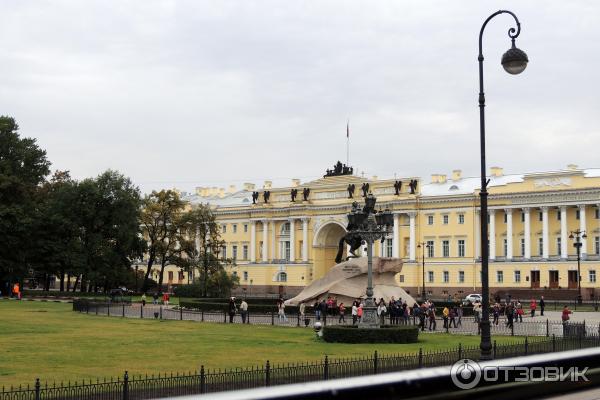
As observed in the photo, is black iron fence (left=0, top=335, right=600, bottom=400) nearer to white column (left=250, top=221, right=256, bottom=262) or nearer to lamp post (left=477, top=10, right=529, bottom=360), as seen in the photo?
lamp post (left=477, top=10, right=529, bottom=360)

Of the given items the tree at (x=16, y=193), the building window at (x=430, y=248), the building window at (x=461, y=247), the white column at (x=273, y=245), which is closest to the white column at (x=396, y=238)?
the building window at (x=430, y=248)

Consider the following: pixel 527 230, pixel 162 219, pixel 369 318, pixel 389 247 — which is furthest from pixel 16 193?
pixel 527 230

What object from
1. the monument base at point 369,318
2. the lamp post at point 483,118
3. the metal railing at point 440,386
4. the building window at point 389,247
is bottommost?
the monument base at point 369,318

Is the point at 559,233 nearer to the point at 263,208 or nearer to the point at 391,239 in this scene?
the point at 391,239

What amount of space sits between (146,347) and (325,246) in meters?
81.5

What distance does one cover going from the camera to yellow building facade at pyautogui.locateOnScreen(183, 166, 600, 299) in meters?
86.7

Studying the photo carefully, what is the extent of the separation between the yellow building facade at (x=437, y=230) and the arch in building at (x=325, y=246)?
15 centimetres

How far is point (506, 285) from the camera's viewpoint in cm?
9050

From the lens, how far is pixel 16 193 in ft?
243

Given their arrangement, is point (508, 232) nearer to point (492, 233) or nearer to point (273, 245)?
point (492, 233)

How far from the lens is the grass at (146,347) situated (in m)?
23.1

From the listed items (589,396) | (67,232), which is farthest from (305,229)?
(589,396)

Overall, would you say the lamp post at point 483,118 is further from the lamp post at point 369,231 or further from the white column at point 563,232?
the white column at point 563,232

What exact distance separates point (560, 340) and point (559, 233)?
215ft
